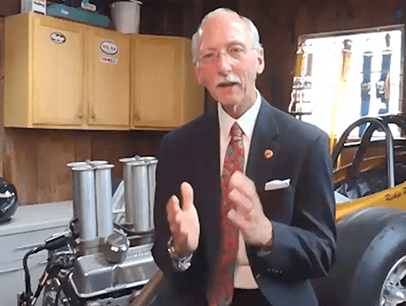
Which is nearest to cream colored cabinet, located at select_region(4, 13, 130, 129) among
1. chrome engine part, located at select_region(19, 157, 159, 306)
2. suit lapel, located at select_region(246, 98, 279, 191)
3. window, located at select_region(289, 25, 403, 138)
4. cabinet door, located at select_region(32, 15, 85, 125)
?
cabinet door, located at select_region(32, 15, 85, 125)

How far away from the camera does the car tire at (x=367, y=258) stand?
103 centimetres

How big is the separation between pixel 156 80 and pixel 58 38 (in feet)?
2.15

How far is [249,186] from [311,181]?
0.37 feet

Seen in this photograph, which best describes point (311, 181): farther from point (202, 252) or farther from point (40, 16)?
point (40, 16)

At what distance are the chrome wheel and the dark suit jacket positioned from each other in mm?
313

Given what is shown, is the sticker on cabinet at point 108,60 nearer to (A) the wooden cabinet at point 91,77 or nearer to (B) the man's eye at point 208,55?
(A) the wooden cabinet at point 91,77

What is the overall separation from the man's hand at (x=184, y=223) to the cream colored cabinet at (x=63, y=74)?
2.04 metres

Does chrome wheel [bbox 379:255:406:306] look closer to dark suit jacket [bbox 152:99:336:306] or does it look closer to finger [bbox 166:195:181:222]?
dark suit jacket [bbox 152:99:336:306]

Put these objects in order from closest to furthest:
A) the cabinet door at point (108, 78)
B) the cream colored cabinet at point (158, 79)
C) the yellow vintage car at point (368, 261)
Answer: the yellow vintage car at point (368, 261)
the cabinet door at point (108, 78)
the cream colored cabinet at point (158, 79)

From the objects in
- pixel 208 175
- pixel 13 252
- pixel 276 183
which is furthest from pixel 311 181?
pixel 13 252

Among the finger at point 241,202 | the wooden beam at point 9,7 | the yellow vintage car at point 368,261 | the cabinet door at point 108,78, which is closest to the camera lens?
the finger at point 241,202

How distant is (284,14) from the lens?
283 cm

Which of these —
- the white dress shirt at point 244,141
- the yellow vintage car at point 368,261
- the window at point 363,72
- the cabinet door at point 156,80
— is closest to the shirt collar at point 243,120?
the white dress shirt at point 244,141

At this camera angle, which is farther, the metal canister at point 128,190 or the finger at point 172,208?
the metal canister at point 128,190
